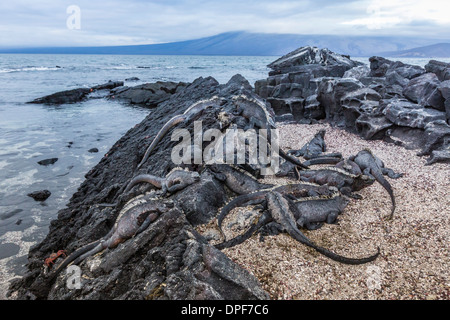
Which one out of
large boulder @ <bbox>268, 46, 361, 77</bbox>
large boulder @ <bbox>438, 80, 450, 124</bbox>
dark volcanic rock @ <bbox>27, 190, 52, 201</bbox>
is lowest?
dark volcanic rock @ <bbox>27, 190, 52, 201</bbox>

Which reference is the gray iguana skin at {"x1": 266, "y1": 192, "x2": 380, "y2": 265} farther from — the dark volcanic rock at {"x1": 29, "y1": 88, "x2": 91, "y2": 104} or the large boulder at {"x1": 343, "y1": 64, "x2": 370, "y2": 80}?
the dark volcanic rock at {"x1": 29, "y1": 88, "x2": 91, "y2": 104}

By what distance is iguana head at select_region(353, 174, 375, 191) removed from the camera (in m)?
7.34

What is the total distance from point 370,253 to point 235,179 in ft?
9.90

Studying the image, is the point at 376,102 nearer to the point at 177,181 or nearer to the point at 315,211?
the point at 315,211

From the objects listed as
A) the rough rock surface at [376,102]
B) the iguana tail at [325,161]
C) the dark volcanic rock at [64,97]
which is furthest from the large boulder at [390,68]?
the dark volcanic rock at [64,97]

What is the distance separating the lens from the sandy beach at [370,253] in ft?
12.9

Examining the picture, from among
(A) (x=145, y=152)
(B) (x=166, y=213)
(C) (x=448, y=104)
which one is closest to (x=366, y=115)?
(C) (x=448, y=104)

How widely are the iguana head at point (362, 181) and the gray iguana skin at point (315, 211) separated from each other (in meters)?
1.74

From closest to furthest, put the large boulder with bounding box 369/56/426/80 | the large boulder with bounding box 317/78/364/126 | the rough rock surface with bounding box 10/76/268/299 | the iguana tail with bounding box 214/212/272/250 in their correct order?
the rough rock surface with bounding box 10/76/268/299
the iguana tail with bounding box 214/212/272/250
the large boulder with bounding box 317/78/364/126
the large boulder with bounding box 369/56/426/80

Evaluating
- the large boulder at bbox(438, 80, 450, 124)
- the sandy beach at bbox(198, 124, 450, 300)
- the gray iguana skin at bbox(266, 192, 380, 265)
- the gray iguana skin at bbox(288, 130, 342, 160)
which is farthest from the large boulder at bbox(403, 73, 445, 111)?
the gray iguana skin at bbox(266, 192, 380, 265)

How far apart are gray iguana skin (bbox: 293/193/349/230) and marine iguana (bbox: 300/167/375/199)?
1.35 meters

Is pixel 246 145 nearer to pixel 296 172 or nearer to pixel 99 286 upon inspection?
pixel 296 172

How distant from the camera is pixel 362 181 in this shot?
7375mm

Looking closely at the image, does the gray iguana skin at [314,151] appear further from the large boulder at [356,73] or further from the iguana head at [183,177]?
the large boulder at [356,73]
